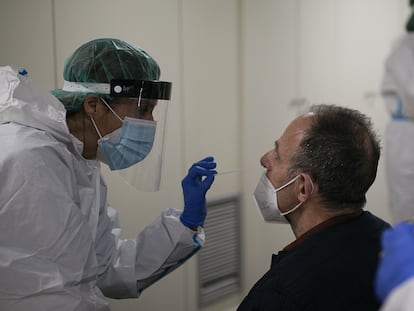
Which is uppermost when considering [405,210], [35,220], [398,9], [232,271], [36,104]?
[398,9]

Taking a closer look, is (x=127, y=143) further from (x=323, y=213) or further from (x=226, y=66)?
(x=226, y=66)

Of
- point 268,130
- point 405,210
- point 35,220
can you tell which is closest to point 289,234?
point 268,130

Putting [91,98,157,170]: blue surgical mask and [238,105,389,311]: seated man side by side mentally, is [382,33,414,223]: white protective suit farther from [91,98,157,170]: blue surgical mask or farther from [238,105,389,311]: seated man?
[91,98,157,170]: blue surgical mask

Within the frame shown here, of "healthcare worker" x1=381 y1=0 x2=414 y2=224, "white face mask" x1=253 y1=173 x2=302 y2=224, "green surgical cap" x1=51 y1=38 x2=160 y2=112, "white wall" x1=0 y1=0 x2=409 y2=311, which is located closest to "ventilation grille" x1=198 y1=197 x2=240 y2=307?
"white wall" x1=0 y1=0 x2=409 y2=311

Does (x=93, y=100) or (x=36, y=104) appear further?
(x=93, y=100)

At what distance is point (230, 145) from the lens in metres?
2.72

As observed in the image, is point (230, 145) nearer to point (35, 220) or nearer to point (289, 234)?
point (289, 234)

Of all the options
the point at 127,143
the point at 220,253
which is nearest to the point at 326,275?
the point at 127,143

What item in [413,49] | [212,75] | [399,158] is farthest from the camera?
[212,75]

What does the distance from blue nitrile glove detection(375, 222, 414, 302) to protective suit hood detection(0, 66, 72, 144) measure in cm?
102

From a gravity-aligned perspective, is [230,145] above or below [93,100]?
below

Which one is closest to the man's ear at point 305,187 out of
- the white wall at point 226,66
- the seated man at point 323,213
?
the seated man at point 323,213

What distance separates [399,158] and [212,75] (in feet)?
3.67

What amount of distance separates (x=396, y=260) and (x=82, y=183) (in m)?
1.10
